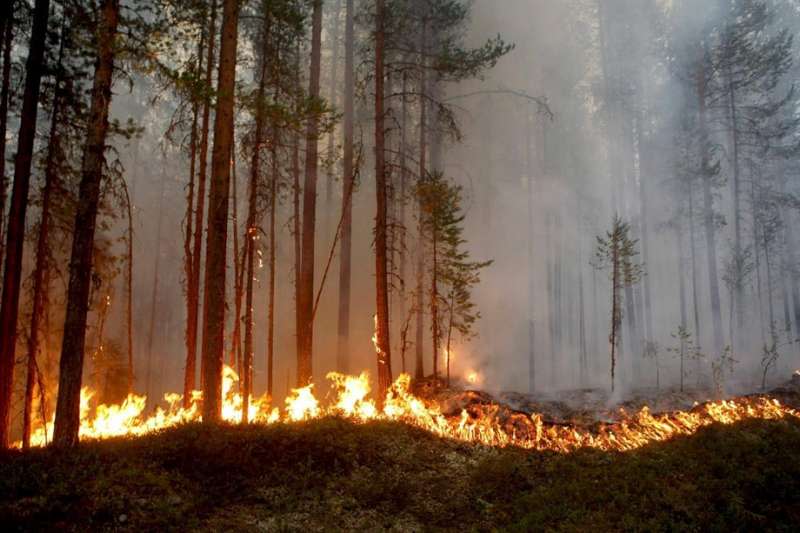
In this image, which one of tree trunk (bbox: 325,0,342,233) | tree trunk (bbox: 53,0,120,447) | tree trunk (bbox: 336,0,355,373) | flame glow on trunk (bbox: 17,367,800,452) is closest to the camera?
tree trunk (bbox: 53,0,120,447)

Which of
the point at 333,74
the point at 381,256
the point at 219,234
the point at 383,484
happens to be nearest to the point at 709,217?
the point at 381,256

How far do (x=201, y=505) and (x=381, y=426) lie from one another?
13.7 feet

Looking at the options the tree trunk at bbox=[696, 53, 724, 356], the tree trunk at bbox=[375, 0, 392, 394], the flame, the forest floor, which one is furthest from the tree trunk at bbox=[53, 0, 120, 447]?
the tree trunk at bbox=[696, 53, 724, 356]

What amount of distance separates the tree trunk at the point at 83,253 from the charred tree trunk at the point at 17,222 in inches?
80.8

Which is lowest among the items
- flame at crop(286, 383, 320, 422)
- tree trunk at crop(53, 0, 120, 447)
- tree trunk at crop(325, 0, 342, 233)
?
flame at crop(286, 383, 320, 422)

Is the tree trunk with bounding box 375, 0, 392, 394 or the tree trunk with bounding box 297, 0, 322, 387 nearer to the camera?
the tree trunk with bounding box 375, 0, 392, 394

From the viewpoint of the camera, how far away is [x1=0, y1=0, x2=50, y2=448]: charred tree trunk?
29.9 feet

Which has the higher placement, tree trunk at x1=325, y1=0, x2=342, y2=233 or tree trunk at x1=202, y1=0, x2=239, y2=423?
tree trunk at x1=325, y1=0, x2=342, y2=233

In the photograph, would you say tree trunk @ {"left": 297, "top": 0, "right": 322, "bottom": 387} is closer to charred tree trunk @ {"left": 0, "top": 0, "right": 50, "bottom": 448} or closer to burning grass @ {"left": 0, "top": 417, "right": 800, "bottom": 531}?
burning grass @ {"left": 0, "top": 417, "right": 800, "bottom": 531}

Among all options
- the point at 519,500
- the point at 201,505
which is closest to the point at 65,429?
the point at 201,505

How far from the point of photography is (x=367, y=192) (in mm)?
36344

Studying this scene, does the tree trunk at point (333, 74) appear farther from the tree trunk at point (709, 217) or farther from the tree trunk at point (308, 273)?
the tree trunk at point (709, 217)

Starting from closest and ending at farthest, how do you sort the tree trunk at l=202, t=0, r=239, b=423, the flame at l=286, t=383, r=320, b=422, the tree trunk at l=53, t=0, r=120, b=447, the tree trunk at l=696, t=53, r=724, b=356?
the tree trunk at l=53, t=0, r=120, b=447 < the tree trunk at l=202, t=0, r=239, b=423 < the flame at l=286, t=383, r=320, b=422 < the tree trunk at l=696, t=53, r=724, b=356

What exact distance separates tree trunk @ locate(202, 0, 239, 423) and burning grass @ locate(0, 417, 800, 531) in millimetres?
1232
